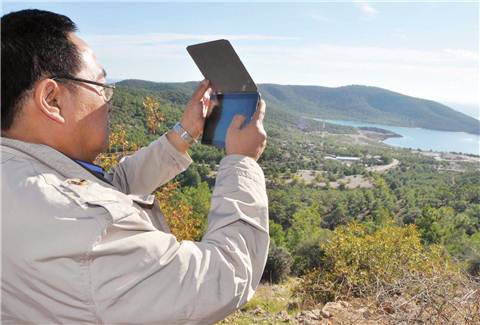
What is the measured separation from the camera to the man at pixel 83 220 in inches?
32.0

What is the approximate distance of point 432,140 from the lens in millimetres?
138000

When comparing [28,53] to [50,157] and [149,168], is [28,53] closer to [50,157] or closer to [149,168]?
[50,157]

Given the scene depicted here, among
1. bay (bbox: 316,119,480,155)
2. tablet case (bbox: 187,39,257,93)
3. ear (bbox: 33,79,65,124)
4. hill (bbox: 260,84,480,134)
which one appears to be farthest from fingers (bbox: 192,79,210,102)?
hill (bbox: 260,84,480,134)

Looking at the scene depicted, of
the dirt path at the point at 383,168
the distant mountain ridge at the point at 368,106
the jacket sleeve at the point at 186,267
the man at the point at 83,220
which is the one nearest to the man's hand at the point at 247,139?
the man at the point at 83,220

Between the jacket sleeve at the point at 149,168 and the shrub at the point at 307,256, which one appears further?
the shrub at the point at 307,256

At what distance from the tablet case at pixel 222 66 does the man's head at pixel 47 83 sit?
0.35 m

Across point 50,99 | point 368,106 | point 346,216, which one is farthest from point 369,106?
point 50,99

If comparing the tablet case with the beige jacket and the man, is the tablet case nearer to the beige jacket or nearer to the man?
the man

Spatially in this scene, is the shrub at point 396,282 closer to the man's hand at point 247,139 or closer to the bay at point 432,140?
the man's hand at point 247,139

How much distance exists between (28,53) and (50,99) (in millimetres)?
113

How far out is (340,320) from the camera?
16.8ft

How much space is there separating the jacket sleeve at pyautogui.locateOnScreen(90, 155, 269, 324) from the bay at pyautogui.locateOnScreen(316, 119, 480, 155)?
425ft

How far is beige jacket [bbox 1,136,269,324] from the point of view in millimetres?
810

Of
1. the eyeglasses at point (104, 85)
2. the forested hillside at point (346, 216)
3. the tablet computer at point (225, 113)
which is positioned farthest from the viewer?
the forested hillside at point (346, 216)
